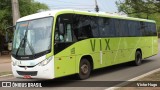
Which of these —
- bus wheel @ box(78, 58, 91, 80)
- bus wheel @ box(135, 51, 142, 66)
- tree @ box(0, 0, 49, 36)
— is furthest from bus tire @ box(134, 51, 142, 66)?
tree @ box(0, 0, 49, 36)

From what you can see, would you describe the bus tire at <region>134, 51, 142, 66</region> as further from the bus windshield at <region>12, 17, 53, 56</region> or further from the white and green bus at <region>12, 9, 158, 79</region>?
the bus windshield at <region>12, 17, 53, 56</region>

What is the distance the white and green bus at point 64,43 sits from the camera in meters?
12.5

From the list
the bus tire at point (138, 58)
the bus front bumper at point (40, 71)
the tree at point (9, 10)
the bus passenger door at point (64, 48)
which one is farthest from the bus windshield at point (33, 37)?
the tree at point (9, 10)

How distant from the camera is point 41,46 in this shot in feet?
41.2

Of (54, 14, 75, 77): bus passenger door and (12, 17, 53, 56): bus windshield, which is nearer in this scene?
(12, 17, 53, 56): bus windshield

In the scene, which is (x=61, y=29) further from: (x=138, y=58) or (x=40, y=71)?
(x=138, y=58)

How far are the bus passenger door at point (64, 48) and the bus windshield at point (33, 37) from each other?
0.38 m

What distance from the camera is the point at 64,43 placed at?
516 inches

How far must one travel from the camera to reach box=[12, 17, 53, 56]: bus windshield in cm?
1258

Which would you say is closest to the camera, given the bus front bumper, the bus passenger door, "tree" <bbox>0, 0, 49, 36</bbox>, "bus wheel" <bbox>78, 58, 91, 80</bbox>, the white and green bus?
the bus front bumper

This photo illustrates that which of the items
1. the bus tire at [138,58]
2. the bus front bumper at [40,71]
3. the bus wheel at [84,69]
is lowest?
the bus tire at [138,58]

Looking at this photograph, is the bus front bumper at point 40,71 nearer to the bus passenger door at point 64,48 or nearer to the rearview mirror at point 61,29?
the bus passenger door at point 64,48

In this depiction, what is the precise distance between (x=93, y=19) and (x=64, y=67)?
A: 3.46 m

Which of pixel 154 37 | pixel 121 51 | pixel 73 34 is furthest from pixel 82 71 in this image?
pixel 154 37
